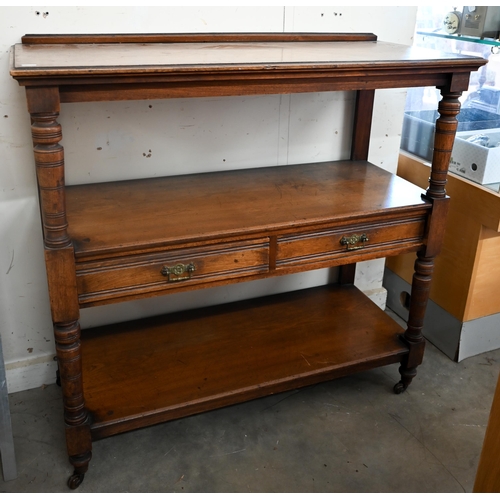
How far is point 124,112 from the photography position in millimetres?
2078

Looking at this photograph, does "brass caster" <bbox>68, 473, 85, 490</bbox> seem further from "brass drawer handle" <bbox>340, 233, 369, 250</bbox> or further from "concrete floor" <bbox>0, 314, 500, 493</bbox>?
"brass drawer handle" <bbox>340, 233, 369, 250</bbox>

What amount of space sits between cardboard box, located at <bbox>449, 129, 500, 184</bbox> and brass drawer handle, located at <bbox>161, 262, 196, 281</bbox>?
52.6 inches

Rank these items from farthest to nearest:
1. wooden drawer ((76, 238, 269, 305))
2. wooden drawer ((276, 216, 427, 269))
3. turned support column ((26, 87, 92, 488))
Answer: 1. wooden drawer ((276, 216, 427, 269))
2. wooden drawer ((76, 238, 269, 305))
3. turned support column ((26, 87, 92, 488))

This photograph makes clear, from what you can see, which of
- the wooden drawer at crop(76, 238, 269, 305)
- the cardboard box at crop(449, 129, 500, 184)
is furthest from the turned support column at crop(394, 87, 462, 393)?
the wooden drawer at crop(76, 238, 269, 305)

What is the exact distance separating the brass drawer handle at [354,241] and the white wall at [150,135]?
1.82 feet

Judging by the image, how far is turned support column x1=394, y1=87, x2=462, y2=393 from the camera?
6.35 feet

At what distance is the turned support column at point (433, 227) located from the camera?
1935 millimetres

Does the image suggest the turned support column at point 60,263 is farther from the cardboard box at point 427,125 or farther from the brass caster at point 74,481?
the cardboard box at point 427,125

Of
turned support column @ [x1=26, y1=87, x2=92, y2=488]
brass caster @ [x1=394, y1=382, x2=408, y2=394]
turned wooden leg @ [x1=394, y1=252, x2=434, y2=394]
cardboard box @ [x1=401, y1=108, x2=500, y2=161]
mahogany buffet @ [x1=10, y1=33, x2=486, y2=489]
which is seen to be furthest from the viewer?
cardboard box @ [x1=401, y1=108, x2=500, y2=161]

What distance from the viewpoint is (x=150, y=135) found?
2.14 meters

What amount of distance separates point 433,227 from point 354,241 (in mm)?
319

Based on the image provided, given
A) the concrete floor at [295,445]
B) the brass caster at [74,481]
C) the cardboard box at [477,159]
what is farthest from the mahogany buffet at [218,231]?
the cardboard box at [477,159]

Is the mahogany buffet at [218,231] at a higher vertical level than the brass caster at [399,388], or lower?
higher

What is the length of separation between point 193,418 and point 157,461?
245 mm
